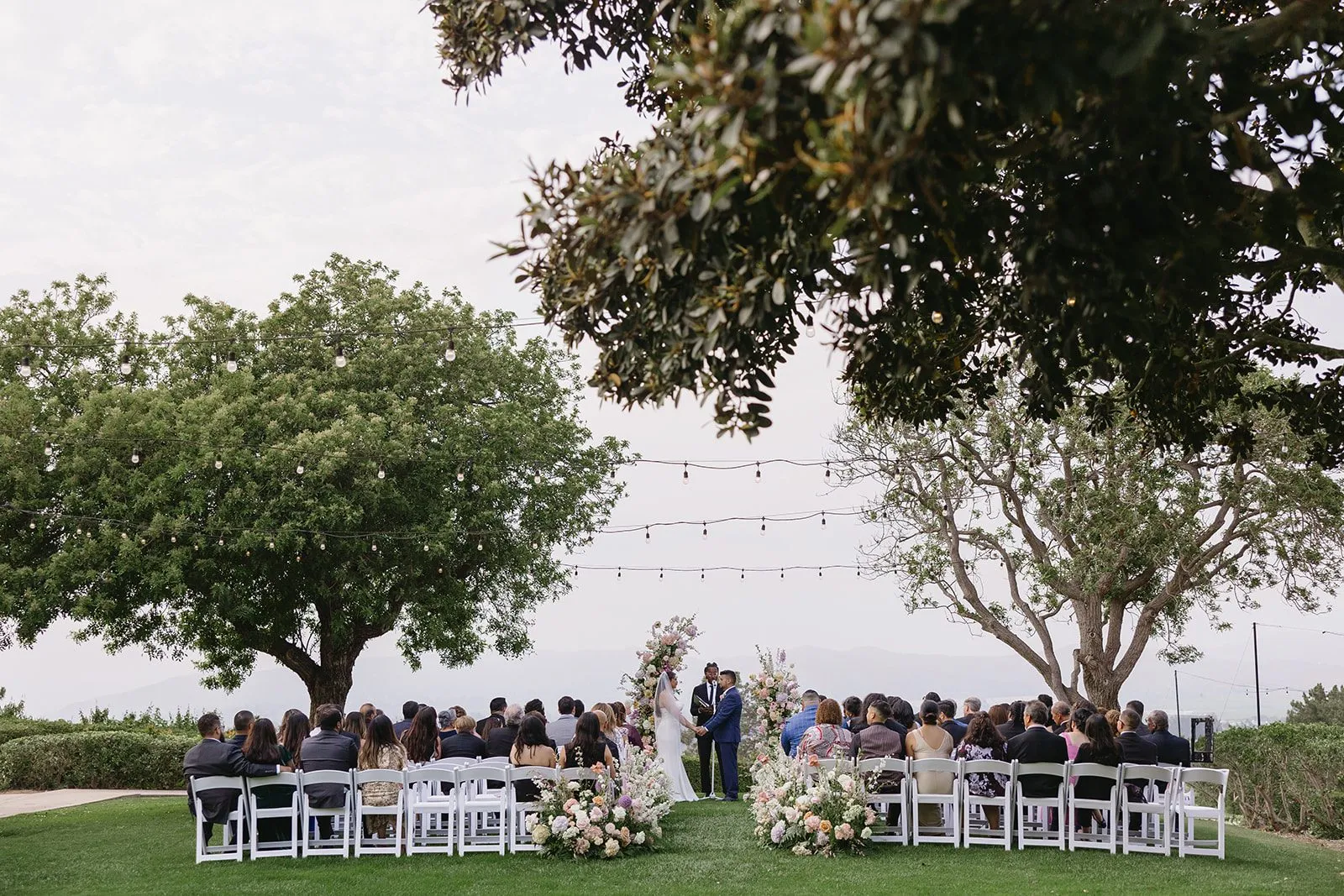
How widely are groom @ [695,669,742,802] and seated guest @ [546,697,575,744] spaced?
8.03ft

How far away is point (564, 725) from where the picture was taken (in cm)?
1395

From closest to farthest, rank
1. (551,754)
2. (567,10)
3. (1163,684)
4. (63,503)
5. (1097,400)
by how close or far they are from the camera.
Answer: (567,10)
(1097,400)
(551,754)
(63,503)
(1163,684)

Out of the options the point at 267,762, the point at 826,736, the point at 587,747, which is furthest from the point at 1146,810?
the point at 267,762

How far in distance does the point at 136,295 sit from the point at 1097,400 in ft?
71.2

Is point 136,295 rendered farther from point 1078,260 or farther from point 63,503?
point 1078,260

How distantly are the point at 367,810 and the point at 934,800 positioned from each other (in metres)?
5.28

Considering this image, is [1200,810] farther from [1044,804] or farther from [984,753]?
[984,753]

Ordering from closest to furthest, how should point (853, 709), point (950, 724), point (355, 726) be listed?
1. point (355, 726)
2. point (950, 724)
3. point (853, 709)

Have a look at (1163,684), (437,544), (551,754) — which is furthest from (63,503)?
(1163,684)

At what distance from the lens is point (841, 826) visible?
35.4 feet

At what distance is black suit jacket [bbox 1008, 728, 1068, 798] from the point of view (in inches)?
445

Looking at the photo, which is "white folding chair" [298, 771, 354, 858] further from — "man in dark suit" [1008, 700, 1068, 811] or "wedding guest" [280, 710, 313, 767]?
"man in dark suit" [1008, 700, 1068, 811]

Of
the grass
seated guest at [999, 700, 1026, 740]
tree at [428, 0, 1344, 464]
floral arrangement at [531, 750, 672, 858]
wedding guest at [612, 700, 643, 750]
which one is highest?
tree at [428, 0, 1344, 464]

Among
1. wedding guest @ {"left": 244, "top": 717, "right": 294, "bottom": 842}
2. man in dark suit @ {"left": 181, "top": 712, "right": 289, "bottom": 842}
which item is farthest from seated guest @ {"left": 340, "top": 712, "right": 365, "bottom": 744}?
man in dark suit @ {"left": 181, "top": 712, "right": 289, "bottom": 842}
